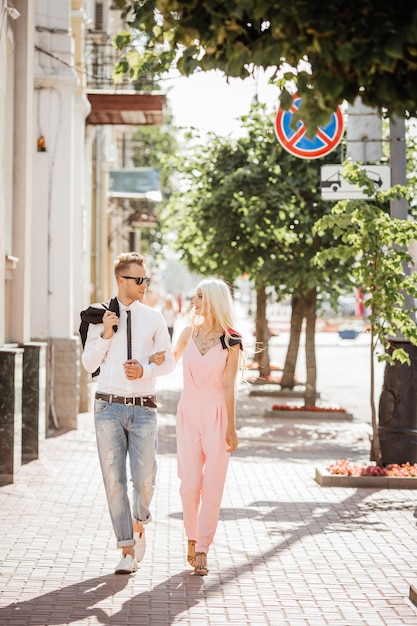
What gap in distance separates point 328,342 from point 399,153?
42158 mm

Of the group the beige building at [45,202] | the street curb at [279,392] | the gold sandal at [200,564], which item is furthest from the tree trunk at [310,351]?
the gold sandal at [200,564]

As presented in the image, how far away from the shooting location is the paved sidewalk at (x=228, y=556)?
6402 mm

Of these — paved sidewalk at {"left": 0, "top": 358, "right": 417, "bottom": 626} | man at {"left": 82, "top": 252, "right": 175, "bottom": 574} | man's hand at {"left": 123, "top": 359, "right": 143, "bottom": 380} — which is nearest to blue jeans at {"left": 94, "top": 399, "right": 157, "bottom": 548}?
man at {"left": 82, "top": 252, "right": 175, "bottom": 574}

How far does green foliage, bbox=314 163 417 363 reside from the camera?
11.3 metres

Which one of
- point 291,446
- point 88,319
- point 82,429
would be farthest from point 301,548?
point 82,429

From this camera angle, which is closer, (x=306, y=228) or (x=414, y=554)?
(x=414, y=554)

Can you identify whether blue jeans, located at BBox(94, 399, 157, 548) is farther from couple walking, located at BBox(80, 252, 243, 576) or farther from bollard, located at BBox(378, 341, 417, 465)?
bollard, located at BBox(378, 341, 417, 465)

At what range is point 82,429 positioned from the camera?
1619 cm

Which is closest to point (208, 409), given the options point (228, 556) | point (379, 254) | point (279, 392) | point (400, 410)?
point (228, 556)

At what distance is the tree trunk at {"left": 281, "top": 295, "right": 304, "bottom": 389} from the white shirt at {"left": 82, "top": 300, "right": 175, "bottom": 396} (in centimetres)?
1489

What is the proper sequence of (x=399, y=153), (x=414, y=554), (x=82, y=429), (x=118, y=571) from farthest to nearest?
(x=82, y=429), (x=399, y=153), (x=414, y=554), (x=118, y=571)

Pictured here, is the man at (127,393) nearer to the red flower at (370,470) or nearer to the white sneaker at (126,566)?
the white sneaker at (126,566)

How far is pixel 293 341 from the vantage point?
2312cm

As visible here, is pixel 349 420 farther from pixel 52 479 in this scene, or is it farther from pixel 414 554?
pixel 414 554
